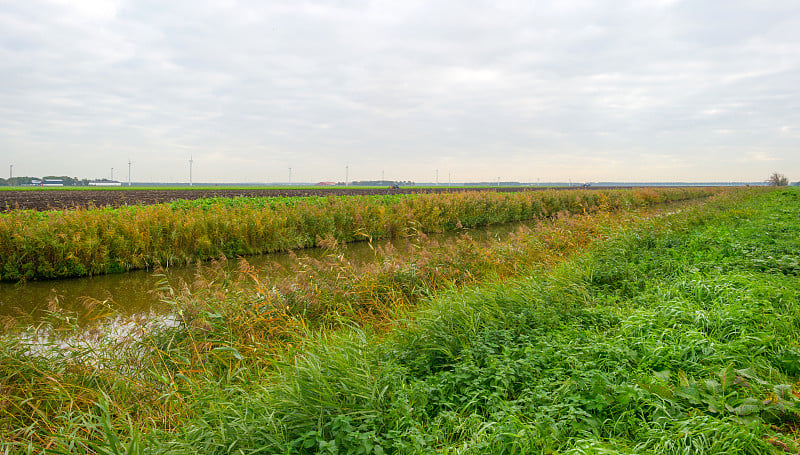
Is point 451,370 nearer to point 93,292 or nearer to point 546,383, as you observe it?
point 546,383

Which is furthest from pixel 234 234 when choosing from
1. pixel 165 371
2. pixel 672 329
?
pixel 672 329

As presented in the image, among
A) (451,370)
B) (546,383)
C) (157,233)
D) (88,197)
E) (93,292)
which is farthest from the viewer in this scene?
(88,197)

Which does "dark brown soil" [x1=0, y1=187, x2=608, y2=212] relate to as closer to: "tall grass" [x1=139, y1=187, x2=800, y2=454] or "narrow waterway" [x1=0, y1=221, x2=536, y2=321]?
"narrow waterway" [x1=0, y1=221, x2=536, y2=321]

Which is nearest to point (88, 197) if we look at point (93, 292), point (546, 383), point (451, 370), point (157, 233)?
point (157, 233)

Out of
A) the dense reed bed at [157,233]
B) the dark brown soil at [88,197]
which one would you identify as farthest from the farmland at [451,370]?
the dark brown soil at [88,197]

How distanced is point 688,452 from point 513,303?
2.79m

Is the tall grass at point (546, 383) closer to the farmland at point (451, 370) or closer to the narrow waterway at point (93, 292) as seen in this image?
the farmland at point (451, 370)

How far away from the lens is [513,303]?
5359 mm

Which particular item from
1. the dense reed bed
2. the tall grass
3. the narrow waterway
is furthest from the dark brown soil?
the tall grass

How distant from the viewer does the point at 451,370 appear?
13.4 feet

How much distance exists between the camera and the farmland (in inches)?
116

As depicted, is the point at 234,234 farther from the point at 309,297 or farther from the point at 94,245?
the point at 309,297

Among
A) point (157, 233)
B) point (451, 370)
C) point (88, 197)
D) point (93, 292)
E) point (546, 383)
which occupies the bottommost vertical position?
point (93, 292)

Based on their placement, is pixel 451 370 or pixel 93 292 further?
pixel 93 292
